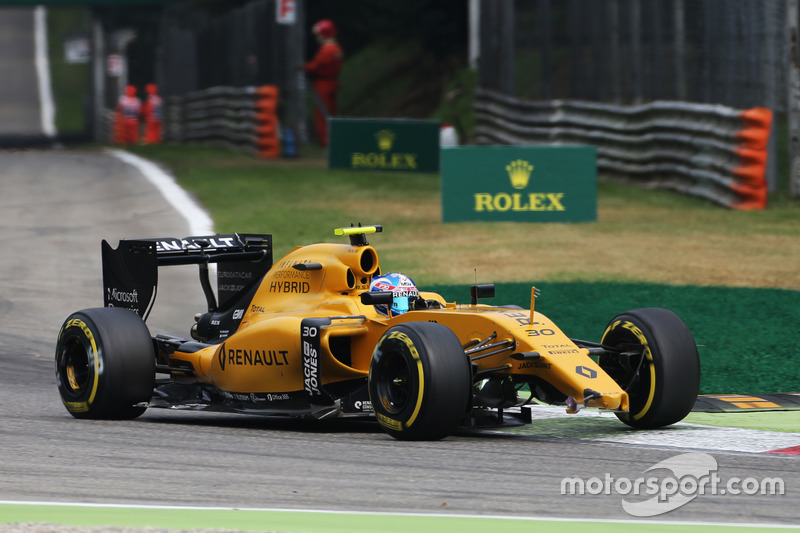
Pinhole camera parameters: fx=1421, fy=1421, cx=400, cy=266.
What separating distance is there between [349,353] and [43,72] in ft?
197

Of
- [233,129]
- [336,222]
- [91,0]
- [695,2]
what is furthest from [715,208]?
[91,0]

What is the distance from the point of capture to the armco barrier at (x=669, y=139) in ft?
67.1

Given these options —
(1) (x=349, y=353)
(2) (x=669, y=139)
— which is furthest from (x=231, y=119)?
(1) (x=349, y=353)

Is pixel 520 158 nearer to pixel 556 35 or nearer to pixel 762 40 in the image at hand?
pixel 762 40

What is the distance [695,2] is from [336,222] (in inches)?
284

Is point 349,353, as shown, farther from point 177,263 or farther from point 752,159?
point 752,159

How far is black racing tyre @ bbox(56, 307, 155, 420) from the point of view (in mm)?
8906

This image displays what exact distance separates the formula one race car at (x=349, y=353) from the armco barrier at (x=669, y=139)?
11.9 meters

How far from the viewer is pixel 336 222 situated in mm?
19625

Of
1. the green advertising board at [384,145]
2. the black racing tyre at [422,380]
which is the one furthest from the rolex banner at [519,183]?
the black racing tyre at [422,380]

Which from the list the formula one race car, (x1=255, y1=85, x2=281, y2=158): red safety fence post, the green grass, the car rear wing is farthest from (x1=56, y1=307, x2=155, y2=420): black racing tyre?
the green grass

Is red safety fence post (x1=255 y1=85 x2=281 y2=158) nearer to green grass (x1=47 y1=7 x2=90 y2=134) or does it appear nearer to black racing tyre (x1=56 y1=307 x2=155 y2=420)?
black racing tyre (x1=56 y1=307 x2=155 y2=420)

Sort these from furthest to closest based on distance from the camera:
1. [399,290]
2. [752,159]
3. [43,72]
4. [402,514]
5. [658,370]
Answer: [43,72] → [752,159] → [399,290] → [658,370] → [402,514]

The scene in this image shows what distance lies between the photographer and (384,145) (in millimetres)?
26188
